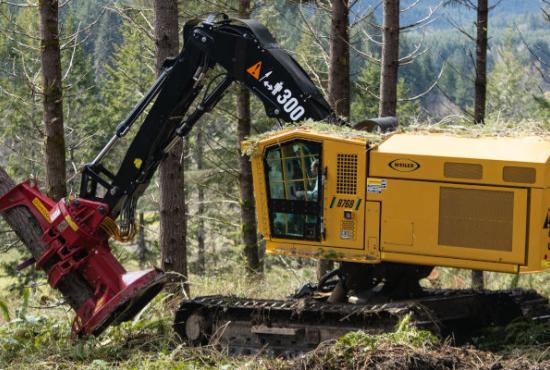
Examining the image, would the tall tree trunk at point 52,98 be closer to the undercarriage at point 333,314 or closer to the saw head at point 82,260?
the saw head at point 82,260

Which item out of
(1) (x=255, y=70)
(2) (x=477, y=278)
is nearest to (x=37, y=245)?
(1) (x=255, y=70)

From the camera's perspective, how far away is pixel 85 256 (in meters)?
10.4

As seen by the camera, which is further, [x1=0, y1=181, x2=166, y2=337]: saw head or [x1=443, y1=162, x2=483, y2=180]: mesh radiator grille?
[x1=0, y1=181, x2=166, y2=337]: saw head

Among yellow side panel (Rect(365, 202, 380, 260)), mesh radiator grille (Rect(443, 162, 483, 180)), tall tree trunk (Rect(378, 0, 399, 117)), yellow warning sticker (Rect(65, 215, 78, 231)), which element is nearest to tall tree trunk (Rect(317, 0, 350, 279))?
tall tree trunk (Rect(378, 0, 399, 117))

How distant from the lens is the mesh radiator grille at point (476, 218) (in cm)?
898

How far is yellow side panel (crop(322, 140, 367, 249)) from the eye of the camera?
948 cm

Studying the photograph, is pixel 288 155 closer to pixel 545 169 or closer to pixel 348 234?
pixel 348 234

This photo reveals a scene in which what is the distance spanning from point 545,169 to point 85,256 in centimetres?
523

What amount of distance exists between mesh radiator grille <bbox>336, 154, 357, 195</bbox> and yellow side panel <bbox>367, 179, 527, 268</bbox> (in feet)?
0.68

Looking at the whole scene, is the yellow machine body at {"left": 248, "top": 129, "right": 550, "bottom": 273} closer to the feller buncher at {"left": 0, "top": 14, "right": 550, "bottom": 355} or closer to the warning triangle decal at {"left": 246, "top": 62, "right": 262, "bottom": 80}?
the feller buncher at {"left": 0, "top": 14, "right": 550, "bottom": 355}

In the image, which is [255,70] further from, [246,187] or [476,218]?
[246,187]

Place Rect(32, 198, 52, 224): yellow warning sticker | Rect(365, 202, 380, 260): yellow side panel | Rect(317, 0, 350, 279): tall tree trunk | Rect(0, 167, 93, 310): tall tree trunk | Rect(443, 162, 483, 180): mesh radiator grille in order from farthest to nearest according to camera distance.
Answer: Rect(317, 0, 350, 279): tall tree trunk, Rect(32, 198, 52, 224): yellow warning sticker, Rect(0, 167, 93, 310): tall tree trunk, Rect(365, 202, 380, 260): yellow side panel, Rect(443, 162, 483, 180): mesh radiator grille

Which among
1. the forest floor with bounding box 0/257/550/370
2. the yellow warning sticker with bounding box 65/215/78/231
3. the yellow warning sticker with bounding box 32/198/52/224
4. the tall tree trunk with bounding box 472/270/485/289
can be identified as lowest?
the tall tree trunk with bounding box 472/270/485/289

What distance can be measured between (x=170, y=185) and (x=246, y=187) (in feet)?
24.0
